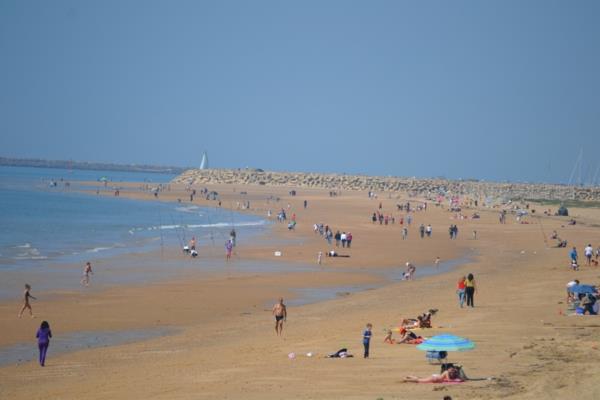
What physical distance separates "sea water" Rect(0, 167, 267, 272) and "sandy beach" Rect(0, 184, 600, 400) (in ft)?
21.7

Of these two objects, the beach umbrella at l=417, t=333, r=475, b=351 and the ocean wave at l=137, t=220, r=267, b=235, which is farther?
the ocean wave at l=137, t=220, r=267, b=235

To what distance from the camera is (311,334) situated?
17875mm

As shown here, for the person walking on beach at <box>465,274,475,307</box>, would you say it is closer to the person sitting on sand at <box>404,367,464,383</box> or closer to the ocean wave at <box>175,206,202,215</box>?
the person sitting on sand at <box>404,367,464,383</box>

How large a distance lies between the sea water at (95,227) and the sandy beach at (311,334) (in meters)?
6.62

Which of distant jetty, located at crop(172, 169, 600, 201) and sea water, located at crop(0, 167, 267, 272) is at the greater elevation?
distant jetty, located at crop(172, 169, 600, 201)

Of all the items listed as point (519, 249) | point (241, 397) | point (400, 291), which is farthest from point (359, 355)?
point (519, 249)

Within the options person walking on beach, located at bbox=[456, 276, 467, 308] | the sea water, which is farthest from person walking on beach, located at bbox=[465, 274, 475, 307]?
the sea water

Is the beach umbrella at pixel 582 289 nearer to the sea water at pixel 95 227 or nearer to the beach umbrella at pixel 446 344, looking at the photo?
the beach umbrella at pixel 446 344

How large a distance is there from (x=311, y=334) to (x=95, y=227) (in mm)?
34423

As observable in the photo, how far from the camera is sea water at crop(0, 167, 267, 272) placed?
117 ft

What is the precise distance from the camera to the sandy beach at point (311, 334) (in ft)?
40.0

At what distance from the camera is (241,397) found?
11.7 meters

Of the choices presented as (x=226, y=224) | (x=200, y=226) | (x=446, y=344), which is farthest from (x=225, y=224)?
(x=446, y=344)

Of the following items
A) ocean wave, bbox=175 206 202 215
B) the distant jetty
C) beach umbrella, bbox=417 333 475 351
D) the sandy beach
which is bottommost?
the sandy beach
